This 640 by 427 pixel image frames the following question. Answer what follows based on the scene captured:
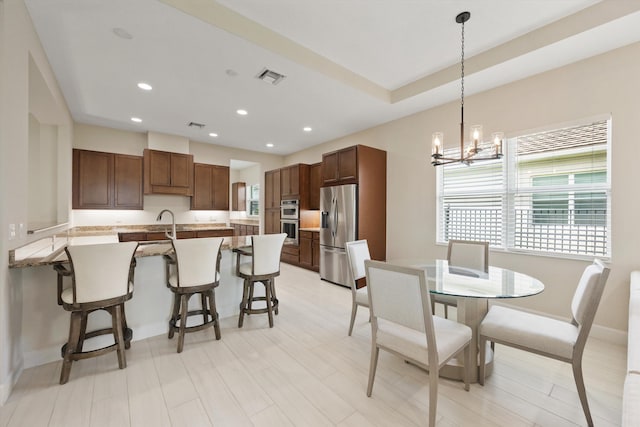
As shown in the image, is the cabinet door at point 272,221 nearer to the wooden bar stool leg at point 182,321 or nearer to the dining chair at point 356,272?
the dining chair at point 356,272

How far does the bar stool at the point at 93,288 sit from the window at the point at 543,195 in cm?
401

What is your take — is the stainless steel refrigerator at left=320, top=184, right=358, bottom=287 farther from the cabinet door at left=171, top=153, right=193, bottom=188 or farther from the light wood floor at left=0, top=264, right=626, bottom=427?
the cabinet door at left=171, top=153, right=193, bottom=188

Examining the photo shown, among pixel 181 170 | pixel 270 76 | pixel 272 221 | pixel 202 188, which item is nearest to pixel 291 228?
pixel 272 221

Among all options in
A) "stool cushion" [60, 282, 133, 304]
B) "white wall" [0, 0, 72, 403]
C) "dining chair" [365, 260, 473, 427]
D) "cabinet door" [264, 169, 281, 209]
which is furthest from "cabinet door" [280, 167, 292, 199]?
"dining chair" [365, 260, 473, 427]

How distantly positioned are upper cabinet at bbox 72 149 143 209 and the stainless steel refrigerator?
3719mm

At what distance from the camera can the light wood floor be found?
62.8 inches

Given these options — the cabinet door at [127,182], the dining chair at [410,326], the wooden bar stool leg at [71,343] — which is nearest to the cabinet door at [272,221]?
the cabinet door at [127,182]

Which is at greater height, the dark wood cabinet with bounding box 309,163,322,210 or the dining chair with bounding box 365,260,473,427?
the dark wood cabinet with bounding box 309,163,322,210

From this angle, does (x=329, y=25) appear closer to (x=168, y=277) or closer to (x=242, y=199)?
(x=168, y=277)

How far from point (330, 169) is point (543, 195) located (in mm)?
3056

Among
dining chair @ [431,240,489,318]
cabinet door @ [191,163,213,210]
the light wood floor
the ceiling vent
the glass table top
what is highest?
the ceiling vent

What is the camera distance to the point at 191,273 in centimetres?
236

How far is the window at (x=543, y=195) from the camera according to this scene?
2676 mm

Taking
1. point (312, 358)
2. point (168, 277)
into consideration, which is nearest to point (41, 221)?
point (168, 277)
